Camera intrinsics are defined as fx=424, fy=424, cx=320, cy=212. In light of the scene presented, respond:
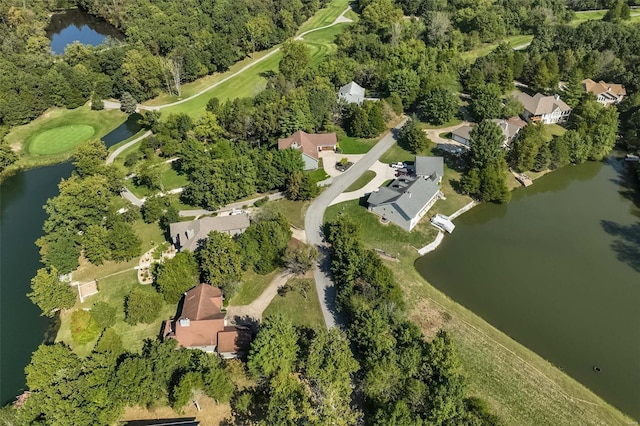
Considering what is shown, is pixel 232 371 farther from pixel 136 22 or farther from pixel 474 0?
pixel 474 0

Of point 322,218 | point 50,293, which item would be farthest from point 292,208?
point 50,293

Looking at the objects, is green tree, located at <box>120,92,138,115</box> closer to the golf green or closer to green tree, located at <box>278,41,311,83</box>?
the golf green

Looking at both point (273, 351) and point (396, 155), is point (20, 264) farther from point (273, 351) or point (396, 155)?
point (396, 155)

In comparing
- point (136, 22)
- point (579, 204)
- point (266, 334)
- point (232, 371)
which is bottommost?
point (579, 204)

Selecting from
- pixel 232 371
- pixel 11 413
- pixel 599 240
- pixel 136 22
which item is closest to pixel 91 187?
pixel 11 413

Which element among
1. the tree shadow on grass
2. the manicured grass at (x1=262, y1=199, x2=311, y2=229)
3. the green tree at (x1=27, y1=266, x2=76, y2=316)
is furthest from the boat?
the green tree at (x1=27, y1=266, x2=76, y2=316)

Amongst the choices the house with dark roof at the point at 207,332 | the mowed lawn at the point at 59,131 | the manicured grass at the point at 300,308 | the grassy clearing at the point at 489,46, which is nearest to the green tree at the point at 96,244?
the house with dark roof at the point at 207,332
